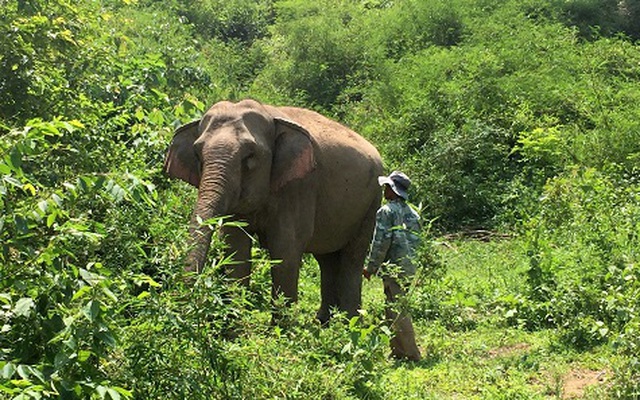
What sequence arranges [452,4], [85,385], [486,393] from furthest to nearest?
[452,4] < [486,393] < [85,385]

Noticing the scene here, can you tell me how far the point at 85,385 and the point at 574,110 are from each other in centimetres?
1346

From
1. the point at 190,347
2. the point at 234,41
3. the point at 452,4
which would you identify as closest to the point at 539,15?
the point at 452,4

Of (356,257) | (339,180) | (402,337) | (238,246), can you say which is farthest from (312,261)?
(402,337)

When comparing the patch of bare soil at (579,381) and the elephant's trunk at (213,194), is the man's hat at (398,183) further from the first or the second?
the patch of bare soil at (579,381)

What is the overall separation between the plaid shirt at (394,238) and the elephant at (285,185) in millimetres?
702

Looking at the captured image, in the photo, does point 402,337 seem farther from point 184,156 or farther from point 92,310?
point 92,310

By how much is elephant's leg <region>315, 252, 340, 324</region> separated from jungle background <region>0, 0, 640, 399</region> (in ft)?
0.67

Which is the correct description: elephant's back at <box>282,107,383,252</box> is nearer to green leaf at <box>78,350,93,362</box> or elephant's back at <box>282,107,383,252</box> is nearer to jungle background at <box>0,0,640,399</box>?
jungle background at <box>0,0,640,399</box>

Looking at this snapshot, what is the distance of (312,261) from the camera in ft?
37.8

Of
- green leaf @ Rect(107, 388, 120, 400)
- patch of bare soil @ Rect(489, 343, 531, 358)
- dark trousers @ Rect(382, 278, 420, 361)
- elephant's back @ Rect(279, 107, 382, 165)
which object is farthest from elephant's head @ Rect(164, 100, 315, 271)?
green leaf @ Rect(107, 388, 120, 400)

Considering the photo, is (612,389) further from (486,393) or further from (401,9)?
(401,9)

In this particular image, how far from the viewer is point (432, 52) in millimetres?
19547

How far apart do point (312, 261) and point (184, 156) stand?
4506mm

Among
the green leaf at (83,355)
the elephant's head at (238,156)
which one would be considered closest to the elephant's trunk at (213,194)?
the elephant's head at (238,156)
